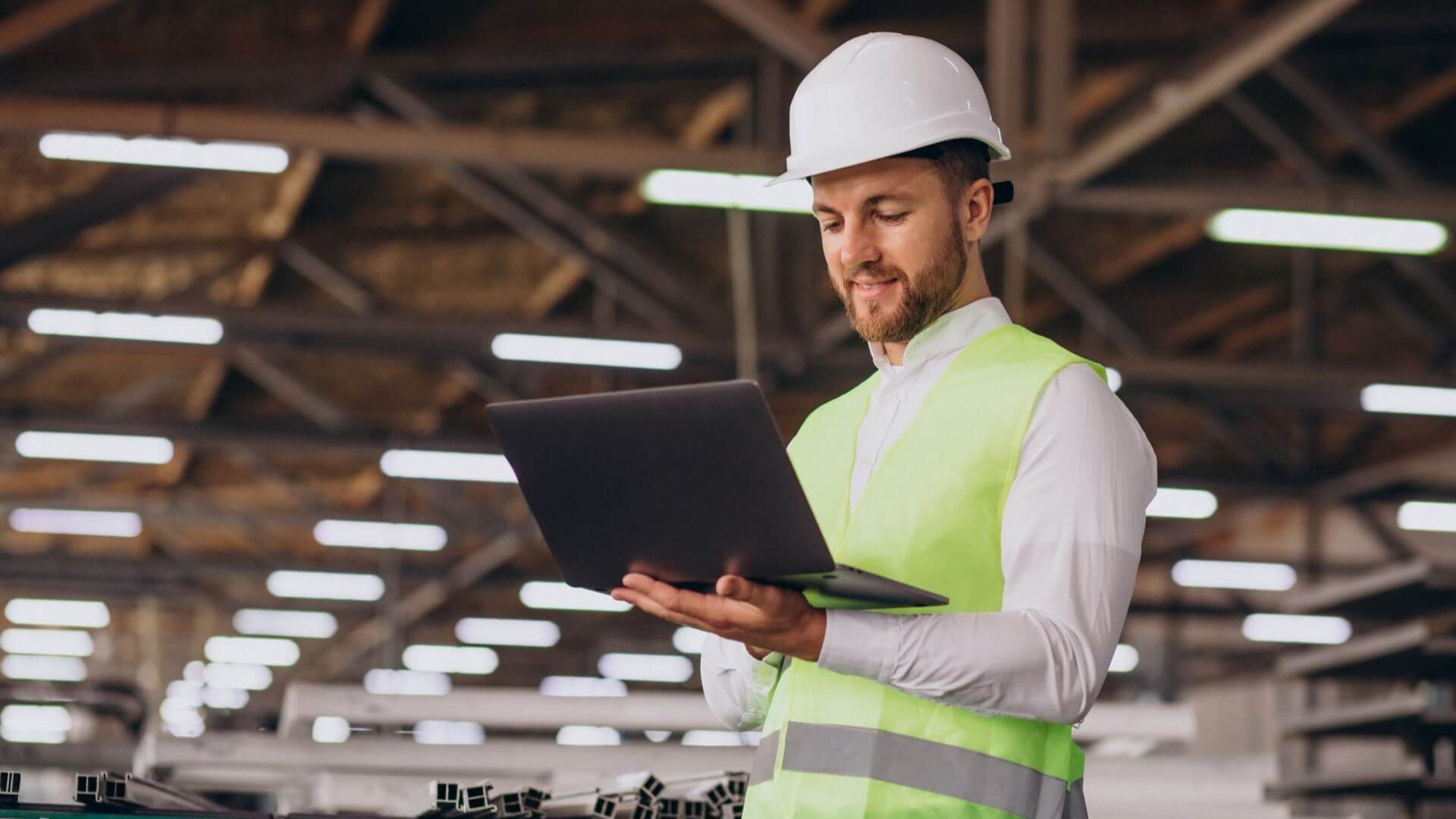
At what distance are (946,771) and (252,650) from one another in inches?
1075

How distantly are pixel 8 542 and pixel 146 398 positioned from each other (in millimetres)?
9663

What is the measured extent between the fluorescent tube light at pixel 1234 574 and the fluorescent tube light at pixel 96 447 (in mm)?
10089

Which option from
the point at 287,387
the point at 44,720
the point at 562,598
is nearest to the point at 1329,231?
the point at 287,387

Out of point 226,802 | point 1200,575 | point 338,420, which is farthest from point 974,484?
point 1200,575

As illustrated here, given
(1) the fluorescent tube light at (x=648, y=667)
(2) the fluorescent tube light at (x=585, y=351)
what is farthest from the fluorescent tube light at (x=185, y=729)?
(1) the fluorescent tube light at (x=648, y=667)

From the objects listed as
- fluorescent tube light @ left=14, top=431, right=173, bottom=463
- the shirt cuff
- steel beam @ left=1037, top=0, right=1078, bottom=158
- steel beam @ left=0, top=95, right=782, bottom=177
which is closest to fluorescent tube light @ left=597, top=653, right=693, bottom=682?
fluorescent tube light @ left=14, top=431, right=173, bottom=463

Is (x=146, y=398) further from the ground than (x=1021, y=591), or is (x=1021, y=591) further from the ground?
(x=146, y=398)

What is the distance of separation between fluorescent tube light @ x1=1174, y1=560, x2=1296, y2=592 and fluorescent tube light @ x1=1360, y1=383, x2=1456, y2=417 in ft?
21.0

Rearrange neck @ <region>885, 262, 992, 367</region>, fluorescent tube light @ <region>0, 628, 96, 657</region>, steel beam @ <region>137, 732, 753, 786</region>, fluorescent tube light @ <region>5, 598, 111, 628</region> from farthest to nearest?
fluorescent tube light @ <region>0, 628, 96, 657</region>, fluorescent tube light @ <region>5, 598, 111, 628</region>, steel beam @ <region>137, 732, 753, 786</region>, neck @ <region>885, 262, 992, 367</region>

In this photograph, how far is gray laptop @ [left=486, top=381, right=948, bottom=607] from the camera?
6.72ft

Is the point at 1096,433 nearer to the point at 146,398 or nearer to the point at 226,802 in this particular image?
the point at 226,802

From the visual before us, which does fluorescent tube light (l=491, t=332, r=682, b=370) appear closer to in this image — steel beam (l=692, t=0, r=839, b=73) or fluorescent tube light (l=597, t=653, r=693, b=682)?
steel beam (l=692, t=0, r=839, b=73)

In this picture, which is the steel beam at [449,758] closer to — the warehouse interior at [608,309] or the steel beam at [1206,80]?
the warehouse interior at [608,309]

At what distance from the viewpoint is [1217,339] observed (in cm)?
1672
